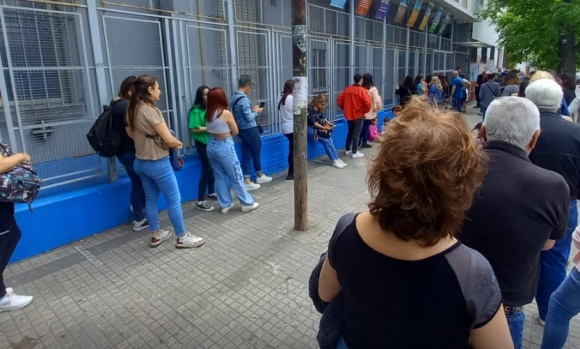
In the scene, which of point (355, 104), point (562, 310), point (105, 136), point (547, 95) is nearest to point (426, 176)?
point (562, 310)

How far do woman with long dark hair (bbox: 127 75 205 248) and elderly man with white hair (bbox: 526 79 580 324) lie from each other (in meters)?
2.91

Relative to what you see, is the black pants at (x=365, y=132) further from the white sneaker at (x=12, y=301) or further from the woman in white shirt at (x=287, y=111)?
the white sneaker at (x=12, y=301)

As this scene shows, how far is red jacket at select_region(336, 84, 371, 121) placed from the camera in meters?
7.42

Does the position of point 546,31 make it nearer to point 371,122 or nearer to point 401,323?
point 371,122

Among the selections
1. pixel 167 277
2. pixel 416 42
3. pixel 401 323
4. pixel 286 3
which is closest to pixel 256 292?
pixel 167 277

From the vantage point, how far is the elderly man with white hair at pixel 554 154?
2.32m

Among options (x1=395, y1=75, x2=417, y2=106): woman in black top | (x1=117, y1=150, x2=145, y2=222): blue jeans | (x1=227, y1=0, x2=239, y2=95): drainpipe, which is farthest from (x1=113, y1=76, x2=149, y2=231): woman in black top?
(x1=395, y1=75, x2=417, y2=106): woman in black top

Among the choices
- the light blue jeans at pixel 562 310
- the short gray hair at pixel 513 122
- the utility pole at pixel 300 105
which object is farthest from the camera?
the utility pole at pixel 300 105

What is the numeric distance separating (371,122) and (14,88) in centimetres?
670

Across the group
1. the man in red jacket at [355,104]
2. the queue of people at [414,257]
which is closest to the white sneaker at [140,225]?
the queue of people at [414,257]

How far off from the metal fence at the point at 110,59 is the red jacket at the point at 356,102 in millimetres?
758

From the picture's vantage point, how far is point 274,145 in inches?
262

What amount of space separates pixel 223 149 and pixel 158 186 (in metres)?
1.02

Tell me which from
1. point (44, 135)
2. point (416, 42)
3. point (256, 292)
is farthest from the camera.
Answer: point (416, 42)
